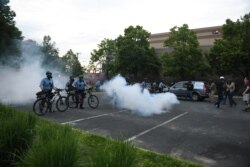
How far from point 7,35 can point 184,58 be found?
2116 centimetres

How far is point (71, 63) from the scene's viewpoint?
77000 mm

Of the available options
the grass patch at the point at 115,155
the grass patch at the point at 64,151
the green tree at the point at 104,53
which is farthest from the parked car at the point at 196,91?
the green tree at the point at 104,53

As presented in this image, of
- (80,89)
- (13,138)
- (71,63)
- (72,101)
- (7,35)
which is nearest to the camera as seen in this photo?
(13,138)

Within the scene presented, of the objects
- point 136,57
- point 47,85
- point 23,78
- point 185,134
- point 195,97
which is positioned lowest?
point 185,134

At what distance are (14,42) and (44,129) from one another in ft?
77.4

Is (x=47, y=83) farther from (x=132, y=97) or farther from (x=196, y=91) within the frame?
(x=196, y=91)

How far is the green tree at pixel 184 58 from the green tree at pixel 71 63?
3625 cm

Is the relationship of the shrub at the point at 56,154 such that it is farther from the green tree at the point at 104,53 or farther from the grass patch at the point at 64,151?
the green tree at the point at 104,53

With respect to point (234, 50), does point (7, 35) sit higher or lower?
higher

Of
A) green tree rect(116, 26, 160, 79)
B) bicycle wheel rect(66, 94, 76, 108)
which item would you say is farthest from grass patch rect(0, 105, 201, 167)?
green tree rect(116, 26, 160, 79)

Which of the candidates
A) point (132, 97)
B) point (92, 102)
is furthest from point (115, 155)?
point (132, 97)

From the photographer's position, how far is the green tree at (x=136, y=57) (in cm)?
4238

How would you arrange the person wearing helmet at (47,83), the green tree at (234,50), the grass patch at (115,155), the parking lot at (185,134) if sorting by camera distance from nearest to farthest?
the grass patch at (115,155) < the parking lot at (185,134) < the person wearing helmet at (47,83) < the green tree at (234,50)

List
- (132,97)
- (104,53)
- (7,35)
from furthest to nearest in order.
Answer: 1. (104,53)
2. (7,35)
3. (132,97)
